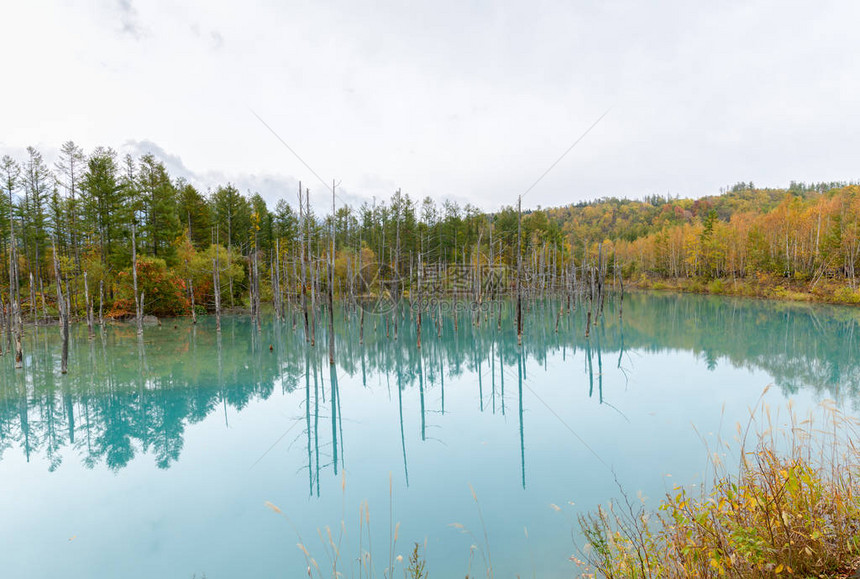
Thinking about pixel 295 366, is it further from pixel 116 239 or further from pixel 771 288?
pixel 771 288

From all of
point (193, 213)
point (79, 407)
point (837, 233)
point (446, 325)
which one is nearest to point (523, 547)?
point (79, 407)

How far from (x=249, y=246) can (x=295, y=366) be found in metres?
25.2

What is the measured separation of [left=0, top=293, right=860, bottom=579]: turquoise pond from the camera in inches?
190

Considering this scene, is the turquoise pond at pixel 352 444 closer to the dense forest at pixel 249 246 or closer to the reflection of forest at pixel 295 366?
the reflection of forest at pixel 295 366

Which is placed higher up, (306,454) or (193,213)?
(193,213)

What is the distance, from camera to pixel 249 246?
117ft

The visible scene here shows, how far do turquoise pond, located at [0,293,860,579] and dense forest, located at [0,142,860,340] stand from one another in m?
3.73

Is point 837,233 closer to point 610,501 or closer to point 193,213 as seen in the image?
point 610,501

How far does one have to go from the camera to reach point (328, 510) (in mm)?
5570

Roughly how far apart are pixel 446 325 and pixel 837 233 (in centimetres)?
3525

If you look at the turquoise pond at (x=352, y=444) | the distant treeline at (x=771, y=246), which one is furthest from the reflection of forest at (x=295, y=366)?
the distant treeline at (x=771, y=246)

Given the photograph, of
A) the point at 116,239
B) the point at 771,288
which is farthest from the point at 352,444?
the point at 771,288

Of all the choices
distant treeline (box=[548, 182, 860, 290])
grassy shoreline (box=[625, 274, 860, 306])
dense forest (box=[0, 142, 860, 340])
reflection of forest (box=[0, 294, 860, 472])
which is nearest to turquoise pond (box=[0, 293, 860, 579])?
reflection of forest (box=[0, 294, 860, 472])

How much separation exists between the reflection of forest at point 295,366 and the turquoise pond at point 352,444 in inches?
3.3
